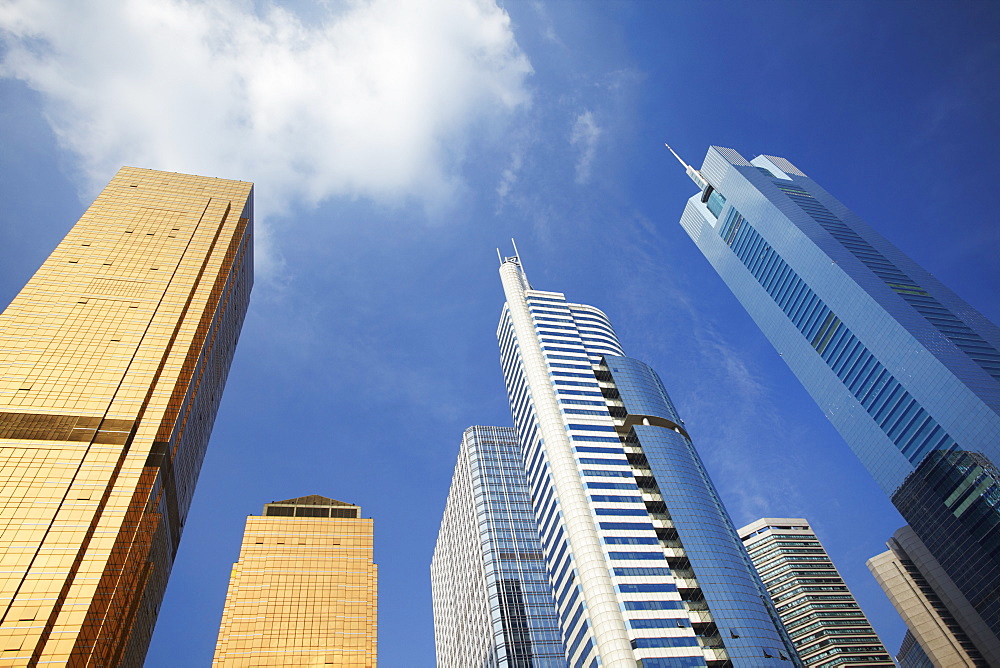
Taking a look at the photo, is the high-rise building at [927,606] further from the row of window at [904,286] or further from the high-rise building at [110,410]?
the high-rise building at [110,410]

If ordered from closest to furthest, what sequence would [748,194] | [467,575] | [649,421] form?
[649,421] < [467,575] < [748,194]

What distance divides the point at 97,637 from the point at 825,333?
416 feet

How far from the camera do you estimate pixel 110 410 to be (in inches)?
3511

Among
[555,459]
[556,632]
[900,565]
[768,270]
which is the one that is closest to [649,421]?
[555,459]

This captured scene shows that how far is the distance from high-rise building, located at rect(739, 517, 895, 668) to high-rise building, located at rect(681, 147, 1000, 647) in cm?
5683

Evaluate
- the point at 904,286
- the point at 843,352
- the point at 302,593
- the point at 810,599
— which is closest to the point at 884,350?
the point at 843,352

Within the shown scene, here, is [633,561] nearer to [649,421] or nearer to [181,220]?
[649,421]

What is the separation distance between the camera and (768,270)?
477ft

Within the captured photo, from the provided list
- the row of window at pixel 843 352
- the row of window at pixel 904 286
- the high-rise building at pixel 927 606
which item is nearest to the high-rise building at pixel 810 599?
the high-rise building at pixel 927 606

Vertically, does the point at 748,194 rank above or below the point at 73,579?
above

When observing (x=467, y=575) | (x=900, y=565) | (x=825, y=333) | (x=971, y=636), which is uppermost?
(x=825, y=333)

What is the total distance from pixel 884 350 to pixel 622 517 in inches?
2182

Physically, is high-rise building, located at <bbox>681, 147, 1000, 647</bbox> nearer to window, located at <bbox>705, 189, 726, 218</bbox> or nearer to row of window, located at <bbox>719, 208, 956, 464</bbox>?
row of window, located at <bbox>719, 208, 956, 464</bbox>

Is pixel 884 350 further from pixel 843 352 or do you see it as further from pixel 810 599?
pixel 810 599
